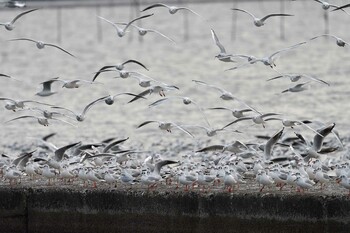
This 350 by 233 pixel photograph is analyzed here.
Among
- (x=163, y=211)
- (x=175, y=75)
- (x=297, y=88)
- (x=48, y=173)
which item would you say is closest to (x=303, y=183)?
(x=163, y=211)

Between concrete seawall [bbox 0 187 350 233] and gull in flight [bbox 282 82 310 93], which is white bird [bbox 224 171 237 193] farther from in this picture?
gull in flight [bbox 282 82 310 93]

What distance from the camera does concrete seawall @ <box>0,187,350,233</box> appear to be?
1535cm

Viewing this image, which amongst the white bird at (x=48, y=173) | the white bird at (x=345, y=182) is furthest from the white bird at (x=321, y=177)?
the white bird at (x=48, y=173)

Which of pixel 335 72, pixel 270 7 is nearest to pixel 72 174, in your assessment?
pixel 335 72

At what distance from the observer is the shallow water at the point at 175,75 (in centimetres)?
3138

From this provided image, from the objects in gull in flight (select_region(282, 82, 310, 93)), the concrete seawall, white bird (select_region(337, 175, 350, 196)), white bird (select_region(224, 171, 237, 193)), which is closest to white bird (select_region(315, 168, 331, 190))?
white bird (select_region(337, 175, 350, 196))

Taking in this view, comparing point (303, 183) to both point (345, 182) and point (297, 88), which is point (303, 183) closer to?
point (345, 182)

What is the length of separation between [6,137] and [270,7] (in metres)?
84.6

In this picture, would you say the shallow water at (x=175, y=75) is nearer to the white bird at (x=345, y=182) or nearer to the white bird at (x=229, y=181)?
the white bird at (x=229, y=181)

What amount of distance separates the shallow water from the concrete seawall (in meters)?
5.41

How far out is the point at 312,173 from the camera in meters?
16.7

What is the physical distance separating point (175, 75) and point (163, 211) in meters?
35.6

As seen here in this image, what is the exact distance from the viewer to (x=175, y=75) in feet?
169

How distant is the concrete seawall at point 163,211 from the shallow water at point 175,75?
541cm
